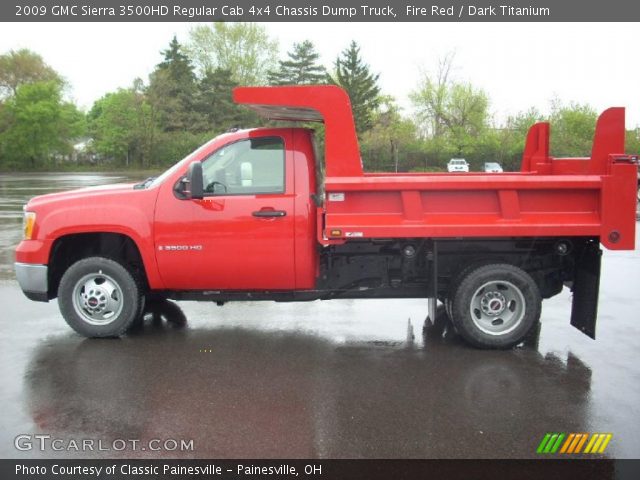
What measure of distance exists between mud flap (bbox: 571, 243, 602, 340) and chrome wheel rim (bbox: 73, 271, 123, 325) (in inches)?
181

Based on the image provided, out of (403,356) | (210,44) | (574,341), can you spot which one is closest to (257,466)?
(403,356)

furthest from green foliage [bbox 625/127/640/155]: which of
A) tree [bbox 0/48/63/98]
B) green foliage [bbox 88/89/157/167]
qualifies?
tree [bbox 0/48/63/98]

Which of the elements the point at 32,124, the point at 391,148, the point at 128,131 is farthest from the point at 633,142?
the point at 32,124

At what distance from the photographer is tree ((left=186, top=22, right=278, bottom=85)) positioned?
213 feet

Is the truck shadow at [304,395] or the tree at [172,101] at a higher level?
the tree at [172,101]

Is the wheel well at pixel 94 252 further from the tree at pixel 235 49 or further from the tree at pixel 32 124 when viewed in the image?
the tree at pixel 235 49

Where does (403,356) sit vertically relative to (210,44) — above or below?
below

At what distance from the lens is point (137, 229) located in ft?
18.7

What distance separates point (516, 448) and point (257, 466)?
1654 mm

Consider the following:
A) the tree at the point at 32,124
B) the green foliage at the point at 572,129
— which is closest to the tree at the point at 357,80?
the green foliage at the point at 572,129

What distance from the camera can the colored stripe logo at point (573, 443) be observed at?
12.1ft

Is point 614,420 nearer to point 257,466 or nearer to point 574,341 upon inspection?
point 574,341

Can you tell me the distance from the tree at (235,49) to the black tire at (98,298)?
6163cm

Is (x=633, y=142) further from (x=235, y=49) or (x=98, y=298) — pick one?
(x=235, y=49)
